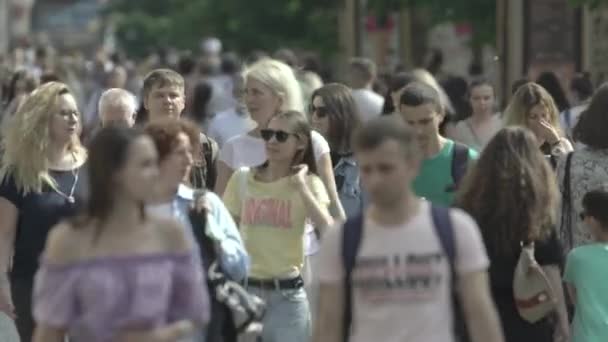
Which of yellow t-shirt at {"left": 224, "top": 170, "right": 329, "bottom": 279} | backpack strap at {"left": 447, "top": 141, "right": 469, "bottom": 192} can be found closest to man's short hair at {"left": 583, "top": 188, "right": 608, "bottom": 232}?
backpack strap at {"left": 447, "top": 141, "right": 469, "bottom": 192}

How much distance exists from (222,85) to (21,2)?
61702 millimetres

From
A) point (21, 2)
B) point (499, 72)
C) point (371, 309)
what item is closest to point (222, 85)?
point (499, 72)

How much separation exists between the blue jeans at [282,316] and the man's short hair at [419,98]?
1162mm

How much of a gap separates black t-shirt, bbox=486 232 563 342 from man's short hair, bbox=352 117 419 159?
1565 millimetres

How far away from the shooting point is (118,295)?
698 centimetres

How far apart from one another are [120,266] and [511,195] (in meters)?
2.28

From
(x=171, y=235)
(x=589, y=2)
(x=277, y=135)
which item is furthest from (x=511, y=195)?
(x=589, y=2)

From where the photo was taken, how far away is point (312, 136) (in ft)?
34.6

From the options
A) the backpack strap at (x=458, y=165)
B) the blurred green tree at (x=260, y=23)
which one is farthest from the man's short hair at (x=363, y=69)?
the blurred green tree at (x=260, y=23)

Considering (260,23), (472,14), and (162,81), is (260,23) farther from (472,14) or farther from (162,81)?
(162,81)

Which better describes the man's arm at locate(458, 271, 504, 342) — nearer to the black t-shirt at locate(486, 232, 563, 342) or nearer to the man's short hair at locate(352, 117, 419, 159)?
the man's short hair at locate(352, 117, 419, 159)

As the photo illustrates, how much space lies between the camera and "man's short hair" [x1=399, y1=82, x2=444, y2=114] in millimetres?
10391

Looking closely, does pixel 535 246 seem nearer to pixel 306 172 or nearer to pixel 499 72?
pixel 306 172

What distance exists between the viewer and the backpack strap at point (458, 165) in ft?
33.1
